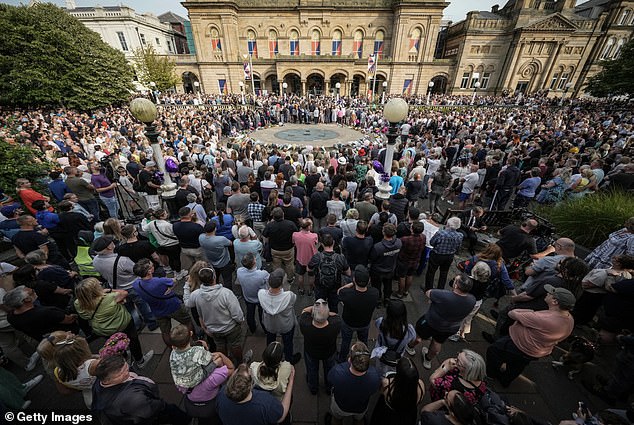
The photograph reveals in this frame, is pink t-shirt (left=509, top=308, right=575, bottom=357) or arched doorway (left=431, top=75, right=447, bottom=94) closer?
pink t-shirt (left=509, top=308, right=575, bottom=357)

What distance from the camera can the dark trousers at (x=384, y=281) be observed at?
14.1 feet

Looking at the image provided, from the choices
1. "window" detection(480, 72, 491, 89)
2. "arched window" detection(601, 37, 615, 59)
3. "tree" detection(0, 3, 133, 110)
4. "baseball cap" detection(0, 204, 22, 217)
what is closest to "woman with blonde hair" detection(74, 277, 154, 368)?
"baseball cap" detection(0, 204, 22, 217)

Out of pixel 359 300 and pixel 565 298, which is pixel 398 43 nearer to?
pixel 565 298

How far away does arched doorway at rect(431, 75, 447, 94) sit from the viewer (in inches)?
1523

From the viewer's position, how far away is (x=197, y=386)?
2275 millimetres

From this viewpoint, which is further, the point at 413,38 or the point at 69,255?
the point at 413,38

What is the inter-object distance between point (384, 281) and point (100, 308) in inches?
166

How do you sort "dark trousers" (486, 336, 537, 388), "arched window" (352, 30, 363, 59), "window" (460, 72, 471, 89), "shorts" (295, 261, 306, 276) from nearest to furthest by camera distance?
1. "dark trousers" (486, 336, 537, 388)
2. "shorts" (295, 261, 306, 276)
3. "arched window" (352, 30, 363, 59)
4. "window" (460, 72, 471, 89)


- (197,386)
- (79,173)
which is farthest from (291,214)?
(79,173)

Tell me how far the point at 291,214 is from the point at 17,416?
434 centimetres

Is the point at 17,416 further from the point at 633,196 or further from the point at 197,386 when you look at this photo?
the point at 633,196

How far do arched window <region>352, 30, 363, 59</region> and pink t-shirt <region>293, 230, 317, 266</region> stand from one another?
3994cm

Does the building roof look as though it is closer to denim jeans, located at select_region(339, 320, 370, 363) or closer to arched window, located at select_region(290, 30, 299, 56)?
arched window, located at select_region(290, 30, 299, 56)

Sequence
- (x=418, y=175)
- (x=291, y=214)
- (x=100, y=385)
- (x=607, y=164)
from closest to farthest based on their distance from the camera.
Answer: (x=100, y=385) → (x=291, y=214) → (x=418, y=175) → (x=607, y=164)
